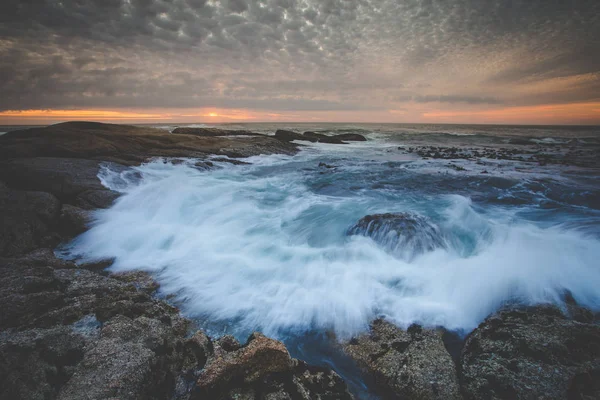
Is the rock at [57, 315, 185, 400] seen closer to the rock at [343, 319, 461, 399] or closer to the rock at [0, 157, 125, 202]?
the rock at [343, 319, 461, 399]

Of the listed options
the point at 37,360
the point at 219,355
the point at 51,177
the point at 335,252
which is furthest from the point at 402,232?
the point at 51,177

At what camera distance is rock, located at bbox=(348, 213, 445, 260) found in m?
5.35

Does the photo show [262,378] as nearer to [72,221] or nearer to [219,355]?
[219,355]

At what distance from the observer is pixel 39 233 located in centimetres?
532

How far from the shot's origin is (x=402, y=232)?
219 inches

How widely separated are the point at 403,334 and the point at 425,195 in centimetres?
739

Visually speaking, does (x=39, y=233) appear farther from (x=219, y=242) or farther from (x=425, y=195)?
(x=425, y=195)

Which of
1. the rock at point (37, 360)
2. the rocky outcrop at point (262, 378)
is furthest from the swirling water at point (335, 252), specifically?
the rock at point (37, 360)

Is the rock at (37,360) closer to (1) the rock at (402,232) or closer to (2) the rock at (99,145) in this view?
(1) the rock at (402,232)

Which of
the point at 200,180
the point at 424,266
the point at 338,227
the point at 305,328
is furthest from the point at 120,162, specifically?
the point at 424,266

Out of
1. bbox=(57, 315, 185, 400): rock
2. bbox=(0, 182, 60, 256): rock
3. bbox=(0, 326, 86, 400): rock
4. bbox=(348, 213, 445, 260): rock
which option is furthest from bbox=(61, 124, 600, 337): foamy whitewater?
bbox=(0, 326, 86, 400): rock

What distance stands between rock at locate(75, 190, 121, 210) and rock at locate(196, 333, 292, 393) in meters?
6.97

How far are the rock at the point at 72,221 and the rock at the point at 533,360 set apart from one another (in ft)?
24.9

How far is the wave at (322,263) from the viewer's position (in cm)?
381
